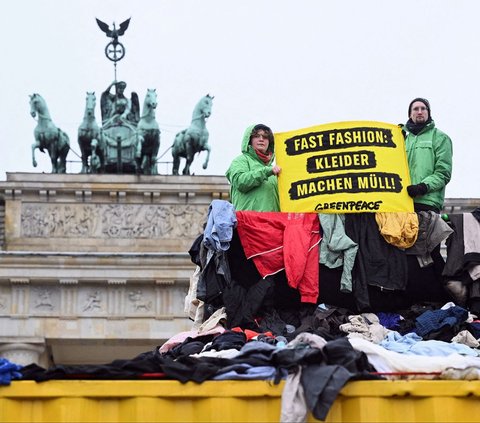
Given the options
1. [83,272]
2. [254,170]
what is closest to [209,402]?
[254,170]

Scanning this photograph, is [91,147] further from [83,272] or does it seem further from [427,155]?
[427,155]

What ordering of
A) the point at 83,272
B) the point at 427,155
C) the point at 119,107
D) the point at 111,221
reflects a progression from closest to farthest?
1. the point at 427,155
2. the point at 83,272
3. the point at 111,221
4. the point at 119,107

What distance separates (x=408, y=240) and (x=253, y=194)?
1079 mm

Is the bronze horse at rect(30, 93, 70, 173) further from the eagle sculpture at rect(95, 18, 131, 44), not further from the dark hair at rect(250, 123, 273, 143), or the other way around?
the dark hair at rect(250, 123, 273, 143)

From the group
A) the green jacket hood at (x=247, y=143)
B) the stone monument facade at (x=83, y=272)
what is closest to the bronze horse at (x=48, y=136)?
the stone monument facade at (x=83, y=272)

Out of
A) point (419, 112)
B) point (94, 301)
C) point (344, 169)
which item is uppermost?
point (419, 112)

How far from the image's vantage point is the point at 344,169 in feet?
32.7

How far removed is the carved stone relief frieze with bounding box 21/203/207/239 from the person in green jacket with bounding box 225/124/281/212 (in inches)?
1125

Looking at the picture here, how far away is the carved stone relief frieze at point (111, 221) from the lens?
128 ft

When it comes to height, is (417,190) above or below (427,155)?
below

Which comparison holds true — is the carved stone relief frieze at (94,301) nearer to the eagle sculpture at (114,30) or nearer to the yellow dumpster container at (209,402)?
the eagle sculpture at (114,30)

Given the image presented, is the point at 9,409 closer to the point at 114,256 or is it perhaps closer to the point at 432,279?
the point at 432,279

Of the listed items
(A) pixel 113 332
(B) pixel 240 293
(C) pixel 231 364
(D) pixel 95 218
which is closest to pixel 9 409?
(C) pixel 231 364

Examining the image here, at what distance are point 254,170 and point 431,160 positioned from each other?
1.12 m
